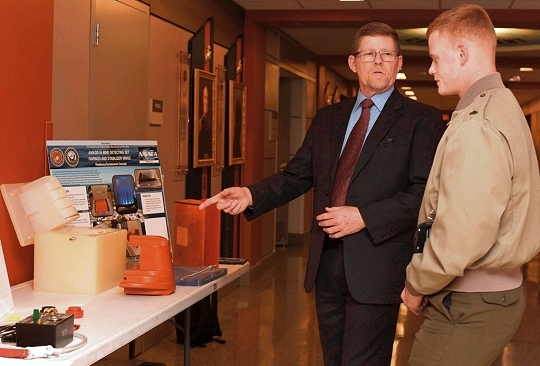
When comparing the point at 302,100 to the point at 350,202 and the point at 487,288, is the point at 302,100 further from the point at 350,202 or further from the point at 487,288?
the point at 487,288

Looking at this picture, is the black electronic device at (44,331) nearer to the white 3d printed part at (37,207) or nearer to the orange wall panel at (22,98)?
the white 3d printed part at (37,207)

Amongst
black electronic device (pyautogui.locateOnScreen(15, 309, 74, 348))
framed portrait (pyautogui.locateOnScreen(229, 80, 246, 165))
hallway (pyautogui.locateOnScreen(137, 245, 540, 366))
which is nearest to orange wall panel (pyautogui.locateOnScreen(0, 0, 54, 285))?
black electronic device (pyautogui.locateOnScreen(15, 309, 74, 348))

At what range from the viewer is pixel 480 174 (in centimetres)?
197

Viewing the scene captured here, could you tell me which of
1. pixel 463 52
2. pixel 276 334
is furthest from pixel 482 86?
pixel 276 334

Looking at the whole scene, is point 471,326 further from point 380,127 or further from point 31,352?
point 31,352

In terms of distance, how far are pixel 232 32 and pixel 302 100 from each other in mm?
4068

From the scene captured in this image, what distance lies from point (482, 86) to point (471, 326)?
663 mm

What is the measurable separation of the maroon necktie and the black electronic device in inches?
46.8

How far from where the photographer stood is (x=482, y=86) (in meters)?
2.12

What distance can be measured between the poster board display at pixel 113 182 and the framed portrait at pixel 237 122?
12.2 ft

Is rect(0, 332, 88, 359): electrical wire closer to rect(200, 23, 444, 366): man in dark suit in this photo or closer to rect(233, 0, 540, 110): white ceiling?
rect(200, 23, 444, 366): man in dark suit

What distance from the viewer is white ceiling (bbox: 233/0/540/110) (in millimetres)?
7930

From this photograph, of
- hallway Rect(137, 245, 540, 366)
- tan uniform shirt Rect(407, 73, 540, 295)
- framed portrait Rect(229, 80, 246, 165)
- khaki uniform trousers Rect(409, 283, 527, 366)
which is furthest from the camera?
framed portrait Rect(229, 80, 246, 165)

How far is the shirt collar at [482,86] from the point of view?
2.11m
